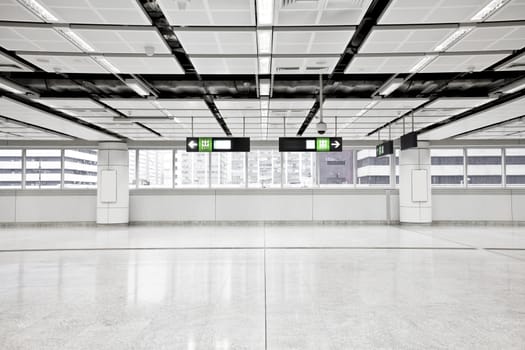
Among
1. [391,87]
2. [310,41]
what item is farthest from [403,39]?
[391,87]

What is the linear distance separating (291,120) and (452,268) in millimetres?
8694

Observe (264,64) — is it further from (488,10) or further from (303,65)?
(488,10)

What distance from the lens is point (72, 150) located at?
74.1 ft

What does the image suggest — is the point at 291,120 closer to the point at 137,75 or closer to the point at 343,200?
the point at 137,75

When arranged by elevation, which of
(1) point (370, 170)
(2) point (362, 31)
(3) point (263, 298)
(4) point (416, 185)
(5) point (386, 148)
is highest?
(2) point (362, 31)

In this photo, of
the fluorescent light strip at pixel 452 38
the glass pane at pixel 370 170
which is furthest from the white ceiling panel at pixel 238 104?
the glass pane at pixel 370 170

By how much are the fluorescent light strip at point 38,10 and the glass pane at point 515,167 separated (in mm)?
23986

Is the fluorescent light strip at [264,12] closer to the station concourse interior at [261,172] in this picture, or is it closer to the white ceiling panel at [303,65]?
the station concourse interior at [261,172]

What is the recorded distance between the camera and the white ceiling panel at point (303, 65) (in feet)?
28.6

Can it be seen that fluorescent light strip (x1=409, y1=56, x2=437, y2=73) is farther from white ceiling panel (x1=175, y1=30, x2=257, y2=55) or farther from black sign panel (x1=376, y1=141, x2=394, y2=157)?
black sign panel (x1=376, y1=141, x2=394, y2=157)

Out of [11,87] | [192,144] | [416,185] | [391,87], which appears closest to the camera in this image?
[11,87]

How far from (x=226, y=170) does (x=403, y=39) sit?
16.1 metres

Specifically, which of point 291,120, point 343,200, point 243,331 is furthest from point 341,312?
point 343,200

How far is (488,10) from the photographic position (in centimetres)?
642
